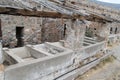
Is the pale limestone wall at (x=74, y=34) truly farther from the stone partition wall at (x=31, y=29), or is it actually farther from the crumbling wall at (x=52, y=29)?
the crumbling wall at (x=52, y=29)

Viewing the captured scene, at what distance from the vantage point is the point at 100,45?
6453 mm

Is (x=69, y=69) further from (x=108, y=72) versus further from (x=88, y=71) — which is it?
(x=108, y=72)

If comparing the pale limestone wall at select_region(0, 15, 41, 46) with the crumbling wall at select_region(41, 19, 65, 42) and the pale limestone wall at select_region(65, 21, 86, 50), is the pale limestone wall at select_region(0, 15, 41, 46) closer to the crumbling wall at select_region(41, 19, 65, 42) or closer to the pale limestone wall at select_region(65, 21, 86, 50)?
the crumbling wall at select_region(41, 19, 65, 42)

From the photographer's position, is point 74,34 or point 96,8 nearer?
point 74,34

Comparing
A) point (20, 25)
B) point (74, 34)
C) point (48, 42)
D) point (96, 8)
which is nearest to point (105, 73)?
point (74, 34)

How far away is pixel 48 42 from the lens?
564 centimetres

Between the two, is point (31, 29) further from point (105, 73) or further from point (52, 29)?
point (105, 73)

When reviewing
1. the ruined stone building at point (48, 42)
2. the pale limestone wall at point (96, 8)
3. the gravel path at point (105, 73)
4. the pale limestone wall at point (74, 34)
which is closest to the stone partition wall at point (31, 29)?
the ruined stone building at point (48, 42)

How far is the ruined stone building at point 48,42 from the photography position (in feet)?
10.2

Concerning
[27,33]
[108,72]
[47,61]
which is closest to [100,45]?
[108,72]

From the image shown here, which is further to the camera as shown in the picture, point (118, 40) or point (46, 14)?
point (118, 40)

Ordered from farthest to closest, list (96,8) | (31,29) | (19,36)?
(96,8)
(31,29)
(19,36)

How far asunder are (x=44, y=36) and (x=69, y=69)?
4316 millimetres

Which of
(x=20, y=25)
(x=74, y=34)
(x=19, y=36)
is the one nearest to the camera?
(x=74, y=34)
